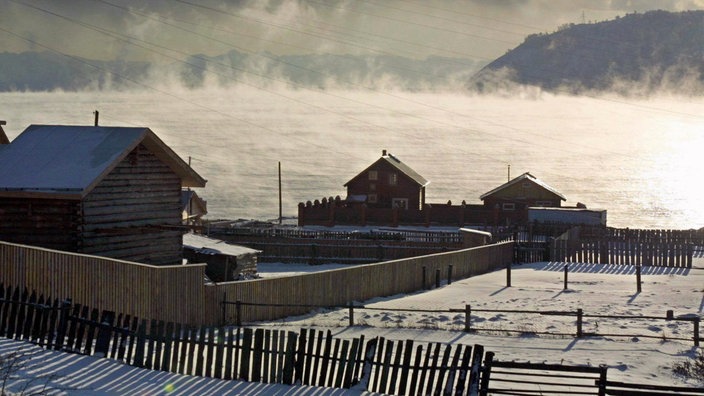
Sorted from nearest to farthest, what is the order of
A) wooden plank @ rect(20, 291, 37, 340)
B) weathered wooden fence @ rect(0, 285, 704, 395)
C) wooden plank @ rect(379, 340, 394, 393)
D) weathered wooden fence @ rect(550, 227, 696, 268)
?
weathered wooden fence @ rect(0, 285, 704, 395) < wooden plank @ rect(379, 340, 394, 393) < wooden plank @ rect(20, 291, 37, 340) < weathered wooden fence @ rect(550, 227, 696, 268)

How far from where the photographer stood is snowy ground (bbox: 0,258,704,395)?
20.1m

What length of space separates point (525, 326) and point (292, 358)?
10314mm

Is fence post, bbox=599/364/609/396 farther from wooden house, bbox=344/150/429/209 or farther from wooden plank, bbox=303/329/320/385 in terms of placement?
wooden house, bbox=344/150/429/209

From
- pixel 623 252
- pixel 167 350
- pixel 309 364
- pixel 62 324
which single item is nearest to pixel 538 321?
pixel 309 364

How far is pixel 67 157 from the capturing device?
3397 centimetres

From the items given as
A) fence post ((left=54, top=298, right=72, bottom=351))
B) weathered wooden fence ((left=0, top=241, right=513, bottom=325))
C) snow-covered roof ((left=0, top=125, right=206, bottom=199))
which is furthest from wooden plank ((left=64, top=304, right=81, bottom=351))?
snow-covered roof ((left=0, top=125, right=206, bottom=199))

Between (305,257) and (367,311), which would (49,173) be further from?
(305,257)

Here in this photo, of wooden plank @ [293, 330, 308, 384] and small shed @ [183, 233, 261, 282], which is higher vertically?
small shed @ [183, 233, 261, 282]

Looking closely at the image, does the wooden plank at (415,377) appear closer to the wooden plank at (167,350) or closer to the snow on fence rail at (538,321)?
the wooden plank at (167,350)

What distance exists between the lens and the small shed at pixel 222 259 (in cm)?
4338

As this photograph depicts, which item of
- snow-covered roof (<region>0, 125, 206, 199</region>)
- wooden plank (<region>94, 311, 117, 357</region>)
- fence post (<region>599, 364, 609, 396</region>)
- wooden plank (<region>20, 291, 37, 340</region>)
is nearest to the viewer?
fence post (<region>599, 364, 609, 396</region>)

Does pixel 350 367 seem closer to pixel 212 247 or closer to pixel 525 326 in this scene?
pixel 525 326

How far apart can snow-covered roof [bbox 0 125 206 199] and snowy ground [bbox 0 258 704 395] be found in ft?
25.7

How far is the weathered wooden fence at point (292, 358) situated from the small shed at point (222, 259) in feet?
66.9
